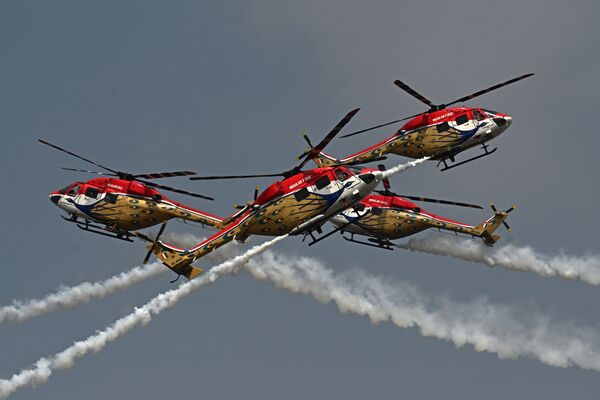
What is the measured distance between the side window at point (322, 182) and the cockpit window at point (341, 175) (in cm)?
55

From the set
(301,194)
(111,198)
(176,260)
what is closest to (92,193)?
(111,198)

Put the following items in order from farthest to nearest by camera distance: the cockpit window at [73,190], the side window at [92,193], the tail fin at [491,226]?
the tail fin at [491,226] < the cockpit window at [73,190] < the side window at [92,193]

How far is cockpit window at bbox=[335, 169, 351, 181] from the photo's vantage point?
80.4m

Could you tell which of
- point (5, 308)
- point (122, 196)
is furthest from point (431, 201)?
point (5, 308)

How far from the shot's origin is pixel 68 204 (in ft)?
302

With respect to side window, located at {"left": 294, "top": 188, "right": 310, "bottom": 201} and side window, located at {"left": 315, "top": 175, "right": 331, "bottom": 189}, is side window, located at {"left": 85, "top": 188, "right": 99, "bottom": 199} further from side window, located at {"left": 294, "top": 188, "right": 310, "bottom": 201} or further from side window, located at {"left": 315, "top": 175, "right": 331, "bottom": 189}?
side window, located at {"left": 315, "top": 175, "right": 331, "bottom": 189}

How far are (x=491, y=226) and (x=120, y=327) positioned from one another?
2618 cm

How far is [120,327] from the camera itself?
88.2 m

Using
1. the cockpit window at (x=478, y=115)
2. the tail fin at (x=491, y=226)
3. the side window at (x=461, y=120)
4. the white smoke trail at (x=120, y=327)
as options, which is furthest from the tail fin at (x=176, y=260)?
the tail fin at (x=491, y=226)

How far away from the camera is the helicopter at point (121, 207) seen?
3568 inches

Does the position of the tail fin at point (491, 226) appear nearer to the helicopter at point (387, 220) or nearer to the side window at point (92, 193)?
the helicopter at point (387, 220)

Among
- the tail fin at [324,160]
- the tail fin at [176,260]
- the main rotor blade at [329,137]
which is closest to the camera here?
the main rotor blade at [329,137]

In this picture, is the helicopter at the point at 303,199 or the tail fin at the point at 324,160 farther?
the tail fin at the point at 324,160

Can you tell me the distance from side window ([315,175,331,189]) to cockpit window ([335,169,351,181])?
21.8 inches
